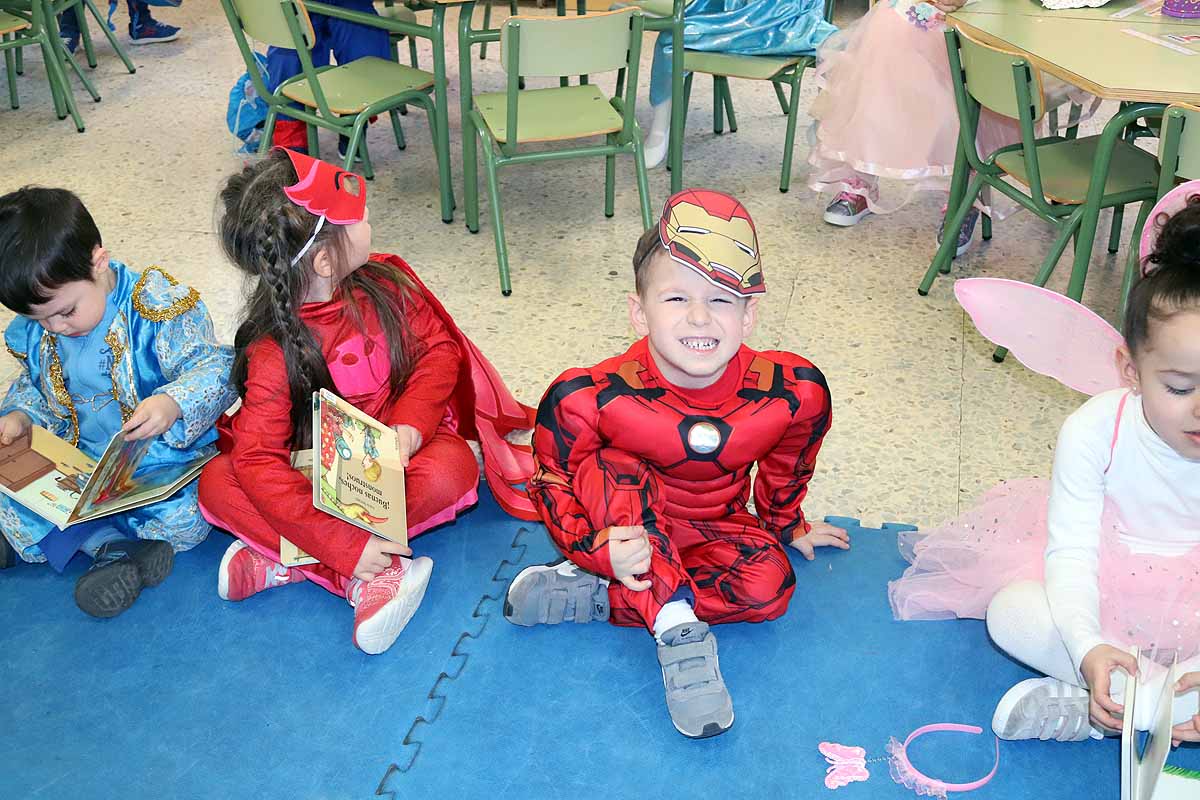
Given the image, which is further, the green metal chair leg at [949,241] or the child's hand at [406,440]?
the green metal chair leg at [949,241]

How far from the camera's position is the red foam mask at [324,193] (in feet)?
6.08

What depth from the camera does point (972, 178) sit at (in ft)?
9.64

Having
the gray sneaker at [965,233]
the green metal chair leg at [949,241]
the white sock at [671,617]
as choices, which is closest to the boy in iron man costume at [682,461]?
A: the white sock at [671,617]

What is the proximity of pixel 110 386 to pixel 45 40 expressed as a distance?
8.83 ft

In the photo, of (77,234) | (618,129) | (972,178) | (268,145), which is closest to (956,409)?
(972,178)

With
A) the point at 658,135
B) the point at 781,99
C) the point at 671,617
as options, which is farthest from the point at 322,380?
the point at 781,99

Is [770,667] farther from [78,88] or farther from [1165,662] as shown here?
[78,88]

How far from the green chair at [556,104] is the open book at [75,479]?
128 centimetres

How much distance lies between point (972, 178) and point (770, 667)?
1691 millimetres

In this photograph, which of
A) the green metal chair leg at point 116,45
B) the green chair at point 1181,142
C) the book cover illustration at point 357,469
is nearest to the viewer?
the book cover illustration at point 357,469

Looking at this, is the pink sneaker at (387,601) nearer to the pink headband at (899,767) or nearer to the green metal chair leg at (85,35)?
the pink headband at (899,767)

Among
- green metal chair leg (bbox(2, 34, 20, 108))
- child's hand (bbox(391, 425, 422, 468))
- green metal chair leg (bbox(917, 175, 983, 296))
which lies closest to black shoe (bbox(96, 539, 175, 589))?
child's hand (bbox(391, 425, 422, 468))

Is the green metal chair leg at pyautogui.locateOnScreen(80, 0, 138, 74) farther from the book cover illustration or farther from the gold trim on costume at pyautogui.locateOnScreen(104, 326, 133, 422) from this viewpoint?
the book cover illustration

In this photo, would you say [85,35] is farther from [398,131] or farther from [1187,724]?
[1187,724]
